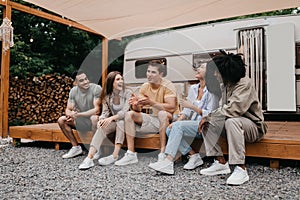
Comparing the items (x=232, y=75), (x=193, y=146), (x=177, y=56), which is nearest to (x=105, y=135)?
(x=193, y=146)

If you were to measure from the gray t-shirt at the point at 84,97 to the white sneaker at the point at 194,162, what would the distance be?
1.18 meters

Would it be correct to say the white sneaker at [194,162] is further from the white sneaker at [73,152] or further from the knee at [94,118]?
the white sneaker at [73,152]

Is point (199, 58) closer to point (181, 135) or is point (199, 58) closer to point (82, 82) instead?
point (82, 82)

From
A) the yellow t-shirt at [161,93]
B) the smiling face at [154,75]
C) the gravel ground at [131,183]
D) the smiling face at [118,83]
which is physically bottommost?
the gravel ground at [131,183]

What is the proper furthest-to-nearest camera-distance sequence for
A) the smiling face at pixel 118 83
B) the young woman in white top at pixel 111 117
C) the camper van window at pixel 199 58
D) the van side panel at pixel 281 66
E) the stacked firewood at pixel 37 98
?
1. the stacked firewood at pixel 37 98
2. the camper van window at pixel 199 58
3. the van side panel at pixel 281 66
4. the smiling face at pixel 118 83
5. the young woman in white top at pixel 111 117

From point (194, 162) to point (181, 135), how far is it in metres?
0.32

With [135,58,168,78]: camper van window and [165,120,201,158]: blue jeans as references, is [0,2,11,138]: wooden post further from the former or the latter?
[165,120,201,158]: blue jeans

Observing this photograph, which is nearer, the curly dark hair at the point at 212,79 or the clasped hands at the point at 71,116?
the curly dark hair at the point at 212,79

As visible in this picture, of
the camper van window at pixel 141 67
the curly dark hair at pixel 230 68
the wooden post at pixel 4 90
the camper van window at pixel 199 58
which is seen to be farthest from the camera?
the camper van window at pixel 141 67

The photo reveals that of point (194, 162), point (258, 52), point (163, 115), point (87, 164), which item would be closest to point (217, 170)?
point (194, 162)

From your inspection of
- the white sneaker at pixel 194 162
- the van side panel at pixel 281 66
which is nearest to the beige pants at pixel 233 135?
the white sneaker at pixel 194 162

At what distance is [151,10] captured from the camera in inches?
152

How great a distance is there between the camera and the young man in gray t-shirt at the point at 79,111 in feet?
9.67

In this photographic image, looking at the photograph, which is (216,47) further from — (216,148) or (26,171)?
(26,171)
